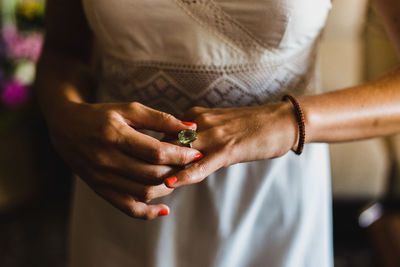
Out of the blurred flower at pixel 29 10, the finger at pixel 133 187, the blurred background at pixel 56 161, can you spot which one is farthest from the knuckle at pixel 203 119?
the blurred flower at pixel 29 10

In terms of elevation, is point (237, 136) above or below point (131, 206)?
above

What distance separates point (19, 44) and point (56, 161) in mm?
699

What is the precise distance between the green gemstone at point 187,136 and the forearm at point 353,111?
18 cm

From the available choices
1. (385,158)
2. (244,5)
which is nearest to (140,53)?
(244,5)

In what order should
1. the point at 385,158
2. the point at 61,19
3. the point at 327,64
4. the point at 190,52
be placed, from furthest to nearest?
the point at 327,64 → the point at 385,158 → the point at 61,19 → the point at 190,52

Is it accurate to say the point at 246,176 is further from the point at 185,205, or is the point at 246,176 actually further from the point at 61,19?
the point at 61,19

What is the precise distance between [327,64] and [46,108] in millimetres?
1771

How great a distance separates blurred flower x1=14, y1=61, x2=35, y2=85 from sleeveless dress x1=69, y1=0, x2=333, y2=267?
1.21 meters

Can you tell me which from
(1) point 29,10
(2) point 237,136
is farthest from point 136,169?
(1) point 29,10

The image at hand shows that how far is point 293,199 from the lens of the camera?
0.69m

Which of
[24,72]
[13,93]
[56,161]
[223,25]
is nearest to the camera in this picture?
[223,25]

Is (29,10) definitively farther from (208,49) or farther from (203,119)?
(203,119)

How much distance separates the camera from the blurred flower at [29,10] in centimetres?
185

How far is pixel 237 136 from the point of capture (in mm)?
496
